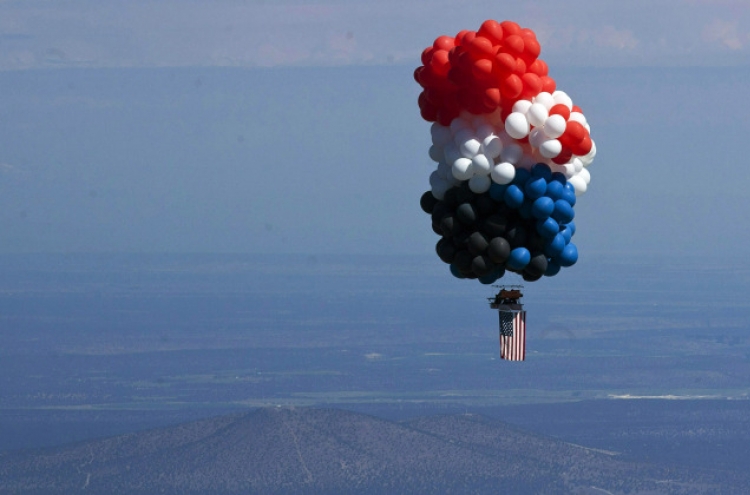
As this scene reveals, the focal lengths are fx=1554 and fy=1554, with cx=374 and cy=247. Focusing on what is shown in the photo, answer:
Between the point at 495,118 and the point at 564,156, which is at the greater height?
the point at 495,118

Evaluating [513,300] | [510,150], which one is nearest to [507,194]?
[510,150]

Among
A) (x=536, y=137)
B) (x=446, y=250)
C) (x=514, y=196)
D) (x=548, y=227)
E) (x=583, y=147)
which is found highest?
(x=536, y=137)

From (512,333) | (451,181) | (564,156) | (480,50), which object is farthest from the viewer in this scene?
(512,333)

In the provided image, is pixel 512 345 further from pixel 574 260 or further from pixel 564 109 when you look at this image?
pixel 564 109

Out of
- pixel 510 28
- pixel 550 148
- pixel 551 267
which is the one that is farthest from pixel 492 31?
pixel 551 267

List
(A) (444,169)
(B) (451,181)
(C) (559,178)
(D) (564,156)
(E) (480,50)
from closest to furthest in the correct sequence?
(E) (480,50), (D) (564,156), (C) (559,178), (B) (451,181), (A) (444,169)

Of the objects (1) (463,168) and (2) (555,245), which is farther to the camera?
(2) (555,245)

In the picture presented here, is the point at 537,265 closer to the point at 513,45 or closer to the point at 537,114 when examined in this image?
the point at 537,114

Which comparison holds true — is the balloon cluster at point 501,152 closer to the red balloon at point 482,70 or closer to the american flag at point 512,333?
the red balloon at point 482,70
